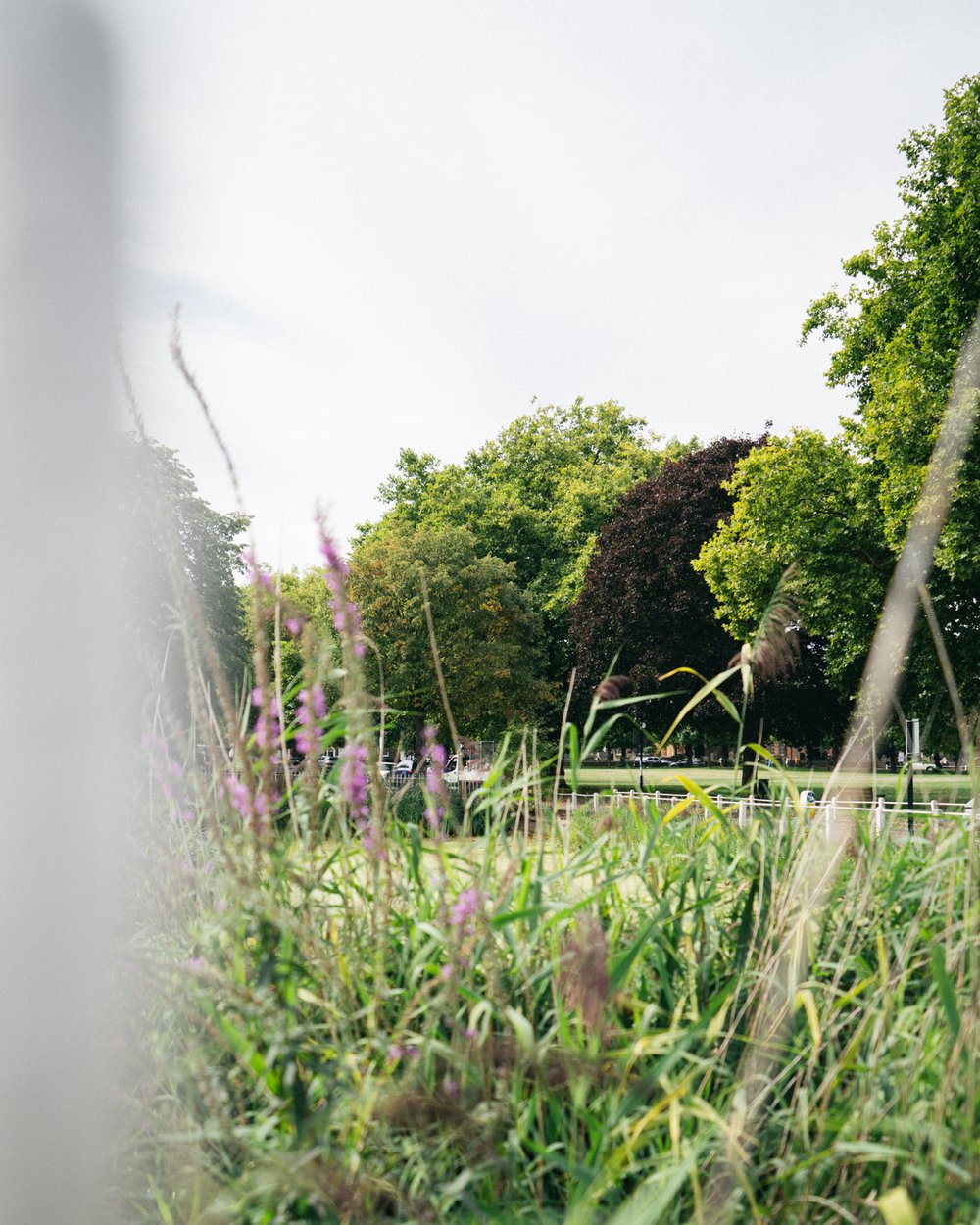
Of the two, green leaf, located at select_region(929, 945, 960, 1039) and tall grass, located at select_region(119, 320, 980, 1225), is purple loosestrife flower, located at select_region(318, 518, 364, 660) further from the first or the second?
green leaf, located at select_region(929, 945, 960, 1039)

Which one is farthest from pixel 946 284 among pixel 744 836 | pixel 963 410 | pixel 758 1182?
pixel 758 1182

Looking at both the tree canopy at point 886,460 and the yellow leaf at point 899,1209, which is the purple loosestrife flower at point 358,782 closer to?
the yellow leaf at point 899,1209

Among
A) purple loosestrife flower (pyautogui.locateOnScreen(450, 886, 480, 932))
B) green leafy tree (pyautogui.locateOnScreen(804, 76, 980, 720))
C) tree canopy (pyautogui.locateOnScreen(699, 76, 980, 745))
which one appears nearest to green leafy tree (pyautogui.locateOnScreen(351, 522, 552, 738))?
tree canopy (pyautogui.locateOnScreen(699, 76, 980, 745))

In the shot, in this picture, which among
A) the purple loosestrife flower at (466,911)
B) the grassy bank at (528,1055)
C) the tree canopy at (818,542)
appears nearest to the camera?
the grassy bank at (528,1055)

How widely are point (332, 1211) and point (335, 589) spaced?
115 centimetres

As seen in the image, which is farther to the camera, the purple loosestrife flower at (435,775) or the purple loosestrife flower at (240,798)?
the purple loosestrife flower at (435,775)

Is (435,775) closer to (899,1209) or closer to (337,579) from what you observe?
(337,579)

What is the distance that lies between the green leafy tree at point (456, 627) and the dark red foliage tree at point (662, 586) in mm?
2270

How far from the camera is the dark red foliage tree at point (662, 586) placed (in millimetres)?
25797

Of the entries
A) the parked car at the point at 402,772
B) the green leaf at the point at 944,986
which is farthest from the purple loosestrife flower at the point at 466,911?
the parked car at the point at 402,772

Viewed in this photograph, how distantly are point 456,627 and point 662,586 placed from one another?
6.12 meters

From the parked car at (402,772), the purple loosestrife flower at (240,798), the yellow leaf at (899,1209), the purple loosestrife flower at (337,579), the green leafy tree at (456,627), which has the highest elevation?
the green leafy tree at (456,627)

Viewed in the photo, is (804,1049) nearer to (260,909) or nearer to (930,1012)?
(930,1012)

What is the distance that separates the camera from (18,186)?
1.61 meters
